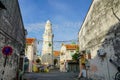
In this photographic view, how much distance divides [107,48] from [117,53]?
1302mm

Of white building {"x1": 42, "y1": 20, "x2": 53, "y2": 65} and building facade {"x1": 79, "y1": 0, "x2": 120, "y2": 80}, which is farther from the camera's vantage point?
white building {"x1": 42, "y1": 20, "x2": 53, "y2": 65}

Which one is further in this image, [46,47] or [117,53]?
[46,47]

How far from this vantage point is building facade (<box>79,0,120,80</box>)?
8.80 m

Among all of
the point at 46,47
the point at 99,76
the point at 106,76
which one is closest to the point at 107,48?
the point at 106,76

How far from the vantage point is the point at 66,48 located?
39562mm

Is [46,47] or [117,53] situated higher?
[46,47]

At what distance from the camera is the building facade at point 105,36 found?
28.9ft

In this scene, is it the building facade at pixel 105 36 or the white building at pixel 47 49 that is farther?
the white building at pixel 47 49

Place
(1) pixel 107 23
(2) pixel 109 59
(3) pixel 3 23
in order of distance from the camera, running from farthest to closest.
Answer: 1. (1) pixel 107 23
2. (2) pixel 109 59
3. (3) pixel 3 23

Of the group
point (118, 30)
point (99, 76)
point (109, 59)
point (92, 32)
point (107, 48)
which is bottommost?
point (99, 76)

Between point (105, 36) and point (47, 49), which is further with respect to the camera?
point (47, 49)

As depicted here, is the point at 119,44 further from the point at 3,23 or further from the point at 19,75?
the point at 19,75

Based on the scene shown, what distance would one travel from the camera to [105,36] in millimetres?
10203

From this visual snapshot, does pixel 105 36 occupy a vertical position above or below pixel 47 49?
below
